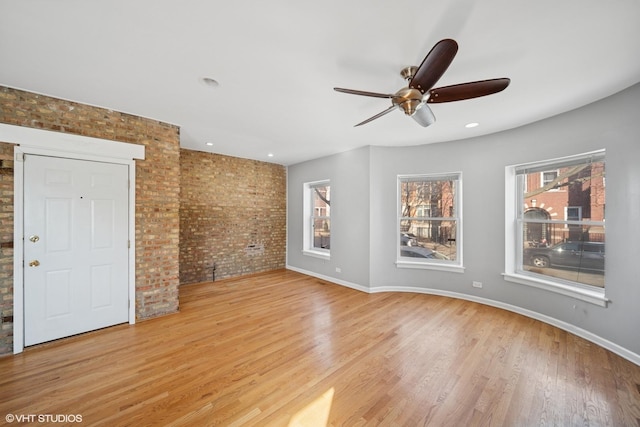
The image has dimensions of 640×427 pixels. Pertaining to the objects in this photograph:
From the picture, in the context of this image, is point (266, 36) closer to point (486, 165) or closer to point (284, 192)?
point (486, 165)

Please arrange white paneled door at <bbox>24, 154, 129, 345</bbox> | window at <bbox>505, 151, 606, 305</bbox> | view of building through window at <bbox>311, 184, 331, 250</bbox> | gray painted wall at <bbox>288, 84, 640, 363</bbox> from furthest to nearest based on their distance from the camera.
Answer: view of building through window at <bbox>311, 184, 331, 250</bbox>
window at <bbox>505, 151, 606, 305</bbox>
white paneled door at <bbox>24, 154, 129, 345</bbox>
gray painted wall at <bbox>288, 84, 640, 363</bbox>

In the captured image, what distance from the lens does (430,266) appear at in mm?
4129

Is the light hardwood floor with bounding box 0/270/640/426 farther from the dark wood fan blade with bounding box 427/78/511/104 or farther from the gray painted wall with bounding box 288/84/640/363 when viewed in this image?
the dark wood fan blade with bounding box 427/78/511/104

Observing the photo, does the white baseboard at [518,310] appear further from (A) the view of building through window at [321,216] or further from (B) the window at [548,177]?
(B) the window at [548,177]

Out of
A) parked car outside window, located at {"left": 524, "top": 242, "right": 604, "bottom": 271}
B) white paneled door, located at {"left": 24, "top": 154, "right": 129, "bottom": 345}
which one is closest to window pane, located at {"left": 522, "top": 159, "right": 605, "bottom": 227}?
parked car outside window, located at {"left": 524, "top": 242, "right": 604, "bottom": 271}

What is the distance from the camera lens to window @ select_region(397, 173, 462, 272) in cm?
404

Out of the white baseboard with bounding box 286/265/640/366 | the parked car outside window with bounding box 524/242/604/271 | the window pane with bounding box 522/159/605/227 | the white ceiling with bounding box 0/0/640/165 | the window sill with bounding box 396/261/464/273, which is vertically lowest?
the white baseboard with bounding box 286/265/640/366

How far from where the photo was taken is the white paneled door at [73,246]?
2.49 meters

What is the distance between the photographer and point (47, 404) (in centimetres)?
175

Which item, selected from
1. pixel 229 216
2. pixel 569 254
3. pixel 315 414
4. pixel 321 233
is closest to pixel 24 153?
pixel 229 216

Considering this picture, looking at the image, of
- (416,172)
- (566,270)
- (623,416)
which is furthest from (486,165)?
(623,416)

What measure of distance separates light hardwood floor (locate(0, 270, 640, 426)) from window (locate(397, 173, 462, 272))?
1.11m

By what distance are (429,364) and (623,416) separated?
125cm

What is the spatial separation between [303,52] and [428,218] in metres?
3.45
